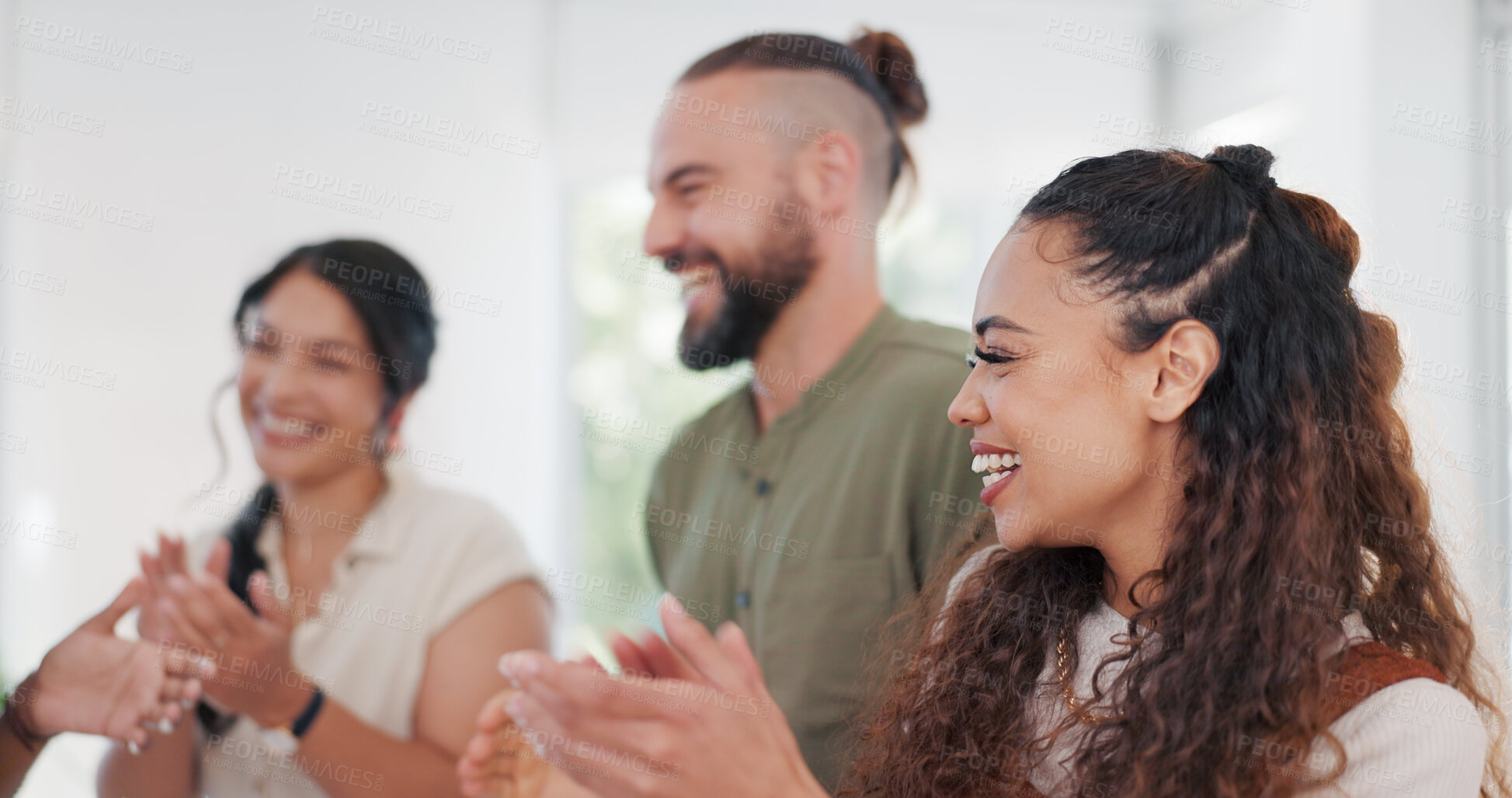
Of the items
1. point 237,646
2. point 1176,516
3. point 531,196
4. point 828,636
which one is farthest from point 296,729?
point 531,196

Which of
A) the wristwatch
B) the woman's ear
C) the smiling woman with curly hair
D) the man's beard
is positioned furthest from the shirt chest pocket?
the woman's ear

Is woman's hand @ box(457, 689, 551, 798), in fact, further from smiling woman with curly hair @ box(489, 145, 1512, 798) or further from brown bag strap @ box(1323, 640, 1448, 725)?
brown bag strap @ box(1323, 640, 1448, 725)

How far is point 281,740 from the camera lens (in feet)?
5.69

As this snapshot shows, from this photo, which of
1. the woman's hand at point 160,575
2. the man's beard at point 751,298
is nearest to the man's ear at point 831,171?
the man's beard at point 751,298

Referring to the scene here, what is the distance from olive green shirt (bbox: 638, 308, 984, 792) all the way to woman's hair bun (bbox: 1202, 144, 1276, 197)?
1.73 feet

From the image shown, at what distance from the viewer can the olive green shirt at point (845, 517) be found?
146 centimetres

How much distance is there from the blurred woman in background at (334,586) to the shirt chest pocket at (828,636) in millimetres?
570

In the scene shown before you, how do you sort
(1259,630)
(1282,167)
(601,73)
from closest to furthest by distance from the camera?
1. (1259,630)
2. (1282,167)
3. (601,73)

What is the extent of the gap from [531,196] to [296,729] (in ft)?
5.89

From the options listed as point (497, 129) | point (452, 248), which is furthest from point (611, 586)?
point (497, 129)

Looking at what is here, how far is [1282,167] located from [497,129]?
2.27 m

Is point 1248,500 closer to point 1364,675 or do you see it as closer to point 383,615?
point 1364,675

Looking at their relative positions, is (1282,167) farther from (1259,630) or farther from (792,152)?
(1259,630)

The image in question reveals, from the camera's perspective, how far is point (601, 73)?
304cm
